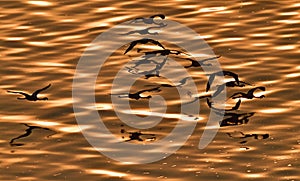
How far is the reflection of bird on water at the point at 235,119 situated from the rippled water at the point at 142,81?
0.07 metres

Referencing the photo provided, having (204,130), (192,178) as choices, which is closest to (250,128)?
(204,130)

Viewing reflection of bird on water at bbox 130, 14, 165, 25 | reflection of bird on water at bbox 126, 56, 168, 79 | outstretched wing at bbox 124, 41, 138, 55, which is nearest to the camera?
reflection of bird on water at bbox 126, 56, 168, 79

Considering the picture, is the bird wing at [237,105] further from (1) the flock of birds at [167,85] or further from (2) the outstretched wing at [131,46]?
(2) the outstretched wing at [131,46]

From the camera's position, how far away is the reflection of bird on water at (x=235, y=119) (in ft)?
34.5

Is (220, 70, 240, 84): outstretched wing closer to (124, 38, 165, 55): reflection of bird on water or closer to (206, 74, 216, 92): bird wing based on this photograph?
(206, 74, 216, 92): bird wing

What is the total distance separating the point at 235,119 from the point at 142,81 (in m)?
1.31

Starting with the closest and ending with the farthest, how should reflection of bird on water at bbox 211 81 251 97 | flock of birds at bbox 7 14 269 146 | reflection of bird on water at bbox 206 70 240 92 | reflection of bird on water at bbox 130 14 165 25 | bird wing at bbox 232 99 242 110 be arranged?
flock of birds at bbox 7 14 269 146 → bird wing at bbox 232 99 242 110 → reflection of bird on water at bbox 211 81 251 97 → reflection of bird on water at bbox 206 70 240 92 → reflection of bird on water at bbox 130 14 165 25

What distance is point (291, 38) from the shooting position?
1215cm

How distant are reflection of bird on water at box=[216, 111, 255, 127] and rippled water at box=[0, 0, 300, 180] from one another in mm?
70

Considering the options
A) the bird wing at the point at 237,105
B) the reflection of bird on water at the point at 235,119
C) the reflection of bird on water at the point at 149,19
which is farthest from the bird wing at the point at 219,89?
the reflection of bird on water at the point at 149,19

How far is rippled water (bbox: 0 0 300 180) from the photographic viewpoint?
32.0 ft

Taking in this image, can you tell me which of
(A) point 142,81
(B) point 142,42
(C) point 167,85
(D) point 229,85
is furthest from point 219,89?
(B) point 142,42

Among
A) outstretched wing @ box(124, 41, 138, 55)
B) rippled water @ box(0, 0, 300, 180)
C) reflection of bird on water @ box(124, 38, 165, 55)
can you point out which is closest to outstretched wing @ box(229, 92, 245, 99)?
rippled water @ box(0, 0, 300, 180)

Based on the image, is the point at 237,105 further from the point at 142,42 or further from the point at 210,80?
the point at 142,42
